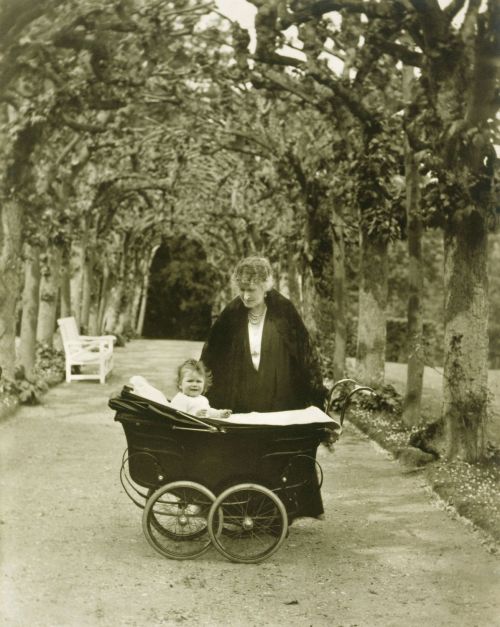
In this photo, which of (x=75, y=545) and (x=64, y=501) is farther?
(x=64, y=501)

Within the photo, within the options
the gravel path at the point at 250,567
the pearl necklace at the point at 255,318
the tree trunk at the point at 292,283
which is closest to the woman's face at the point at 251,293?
the pearl necklace at the point at 255,318

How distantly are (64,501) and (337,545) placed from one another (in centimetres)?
225

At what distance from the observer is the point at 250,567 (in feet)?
17.4

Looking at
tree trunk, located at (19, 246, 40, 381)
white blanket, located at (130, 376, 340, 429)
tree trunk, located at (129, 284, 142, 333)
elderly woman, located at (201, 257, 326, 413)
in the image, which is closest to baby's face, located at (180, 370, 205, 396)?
white blanket, located at (130, 376, 340, 429)

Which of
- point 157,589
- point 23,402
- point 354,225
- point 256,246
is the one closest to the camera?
point 157,589

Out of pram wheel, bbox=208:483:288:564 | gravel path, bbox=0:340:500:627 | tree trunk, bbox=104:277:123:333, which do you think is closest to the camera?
gravel path, bbox=0:340:500:627

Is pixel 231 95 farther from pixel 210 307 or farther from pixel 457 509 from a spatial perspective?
pixel 210 307

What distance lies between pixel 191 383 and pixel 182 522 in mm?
824

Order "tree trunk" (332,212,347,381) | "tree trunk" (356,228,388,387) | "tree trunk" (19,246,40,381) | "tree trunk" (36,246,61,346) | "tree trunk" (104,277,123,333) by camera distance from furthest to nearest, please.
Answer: "tree trunk" (104,277,123,333) < "tree trunk" (36,246,61,346) < "tree trunk" (19,246,40,381) < "tree trunk" (332,212,347,381) < "tree trunk" (356,228,388,387)

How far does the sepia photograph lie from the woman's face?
13 millimetres

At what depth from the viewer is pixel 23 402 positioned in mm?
13016

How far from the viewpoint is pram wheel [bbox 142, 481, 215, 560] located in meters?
5.33

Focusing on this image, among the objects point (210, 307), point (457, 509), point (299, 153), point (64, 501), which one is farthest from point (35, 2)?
point (210, 307)

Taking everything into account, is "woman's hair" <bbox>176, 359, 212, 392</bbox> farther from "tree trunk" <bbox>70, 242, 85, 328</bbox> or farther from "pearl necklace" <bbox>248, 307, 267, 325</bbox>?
"tree trunk" <bbox>70, 242, 85, 328</bbox>
